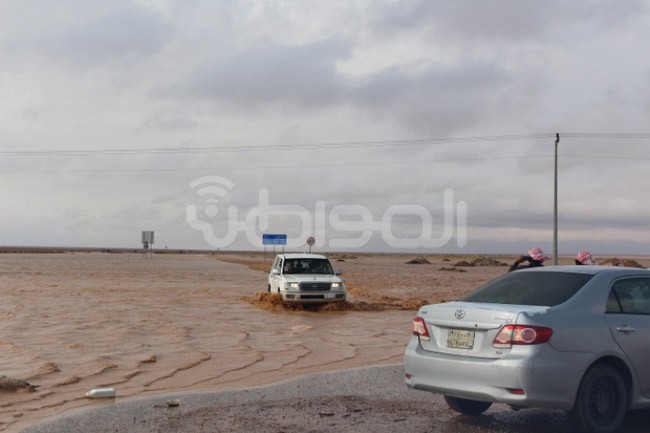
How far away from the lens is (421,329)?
849 cm

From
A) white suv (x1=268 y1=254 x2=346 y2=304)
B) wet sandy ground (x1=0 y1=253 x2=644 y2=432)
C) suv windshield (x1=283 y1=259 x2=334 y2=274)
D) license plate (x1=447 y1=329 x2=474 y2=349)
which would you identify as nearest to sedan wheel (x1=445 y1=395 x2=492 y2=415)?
license plate (x1=447 y1=329 x2=474 y2=349)

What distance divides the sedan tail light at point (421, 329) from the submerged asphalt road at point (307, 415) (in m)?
0.88

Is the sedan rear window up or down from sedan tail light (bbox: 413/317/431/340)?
up

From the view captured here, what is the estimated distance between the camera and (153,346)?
14961 mm

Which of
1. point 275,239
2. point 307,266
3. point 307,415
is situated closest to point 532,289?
point 307,415

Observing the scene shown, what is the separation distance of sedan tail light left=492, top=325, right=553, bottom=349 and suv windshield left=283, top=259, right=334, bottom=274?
17.4 meters

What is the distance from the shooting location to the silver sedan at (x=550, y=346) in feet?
24.7

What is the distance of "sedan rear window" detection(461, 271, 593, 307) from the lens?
8.18 meters

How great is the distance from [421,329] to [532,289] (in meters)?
1.20

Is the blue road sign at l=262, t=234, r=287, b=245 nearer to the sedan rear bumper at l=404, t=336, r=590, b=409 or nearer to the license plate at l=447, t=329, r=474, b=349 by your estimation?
the license plate at l=447, t=329, r=474, b=349

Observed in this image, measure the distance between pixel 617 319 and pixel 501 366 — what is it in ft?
4.64

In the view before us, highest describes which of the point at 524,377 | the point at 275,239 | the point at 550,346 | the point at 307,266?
the point at 275,239

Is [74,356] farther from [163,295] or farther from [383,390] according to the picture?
[163,295]

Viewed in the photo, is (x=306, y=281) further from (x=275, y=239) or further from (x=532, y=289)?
(x=275, y=239)
